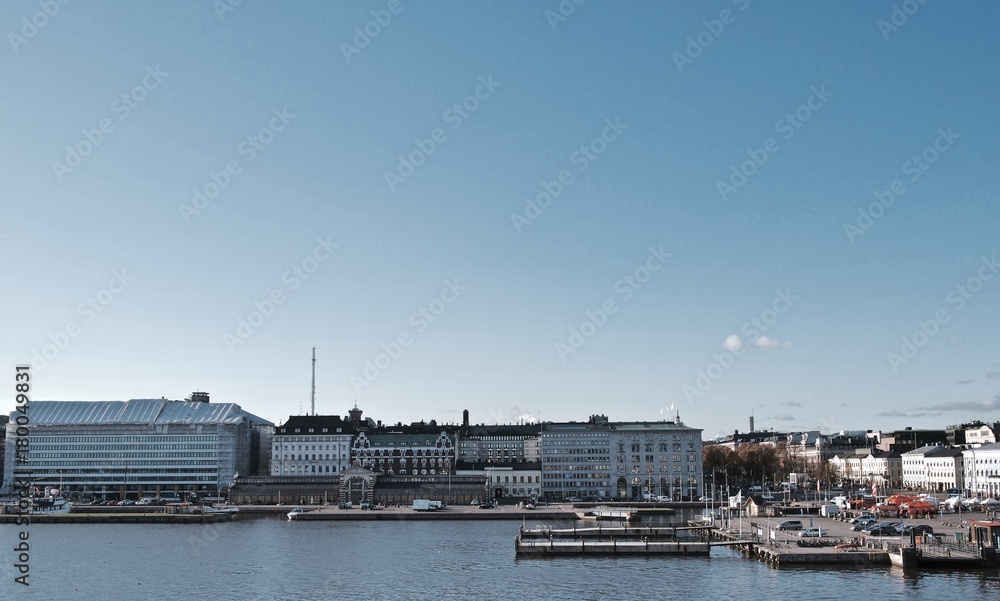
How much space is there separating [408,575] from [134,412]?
125744 mm

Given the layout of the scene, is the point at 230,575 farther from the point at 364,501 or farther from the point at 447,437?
the point at 447,437

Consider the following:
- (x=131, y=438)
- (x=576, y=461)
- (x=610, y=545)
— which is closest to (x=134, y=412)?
(x=131, y=438)

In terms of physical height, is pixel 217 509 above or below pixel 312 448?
below

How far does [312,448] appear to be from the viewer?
176 m

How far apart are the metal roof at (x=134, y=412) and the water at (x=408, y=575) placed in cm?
8279

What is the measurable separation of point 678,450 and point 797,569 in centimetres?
10132

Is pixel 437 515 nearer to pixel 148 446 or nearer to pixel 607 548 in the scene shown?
pixel 607 548

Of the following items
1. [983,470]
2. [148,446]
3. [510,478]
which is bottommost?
[510,478]

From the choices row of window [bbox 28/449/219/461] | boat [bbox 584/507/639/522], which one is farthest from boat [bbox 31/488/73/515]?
boat [bbox 584/507/639/522]

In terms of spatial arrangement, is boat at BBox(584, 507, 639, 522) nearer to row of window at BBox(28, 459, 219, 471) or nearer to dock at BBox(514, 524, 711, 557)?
dock at BBox(514, 524, 711, 557)

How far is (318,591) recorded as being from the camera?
61156 mm

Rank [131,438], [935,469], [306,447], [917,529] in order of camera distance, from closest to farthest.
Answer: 1. [917,529]
2. [131,438]
3. [306,447]
4. [935,469]

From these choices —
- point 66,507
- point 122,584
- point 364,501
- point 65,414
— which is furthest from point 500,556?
point 65,414

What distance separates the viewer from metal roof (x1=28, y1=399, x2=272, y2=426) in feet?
583
